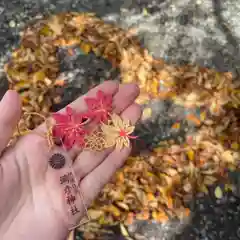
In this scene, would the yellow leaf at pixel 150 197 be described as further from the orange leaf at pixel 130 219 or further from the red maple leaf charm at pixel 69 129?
the red maple leaf charm at pixel 69 129

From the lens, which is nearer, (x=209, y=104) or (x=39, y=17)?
(x=209, y=104)

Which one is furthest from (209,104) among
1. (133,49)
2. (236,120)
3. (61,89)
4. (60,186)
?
(60,186)

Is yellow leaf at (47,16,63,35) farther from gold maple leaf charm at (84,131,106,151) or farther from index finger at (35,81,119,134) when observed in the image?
gold maple leaf charm at (84,131,106,151)

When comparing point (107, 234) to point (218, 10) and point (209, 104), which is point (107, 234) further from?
point (218, 10)

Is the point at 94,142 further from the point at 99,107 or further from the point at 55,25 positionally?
the point at 55,25

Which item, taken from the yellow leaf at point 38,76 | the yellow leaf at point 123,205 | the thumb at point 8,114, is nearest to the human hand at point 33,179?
the thumb at point 8,114

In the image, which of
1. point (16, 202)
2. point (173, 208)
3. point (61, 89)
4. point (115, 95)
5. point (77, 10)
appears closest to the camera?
point (16, 202)

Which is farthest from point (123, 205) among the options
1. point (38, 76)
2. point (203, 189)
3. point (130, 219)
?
point (38, 76)
